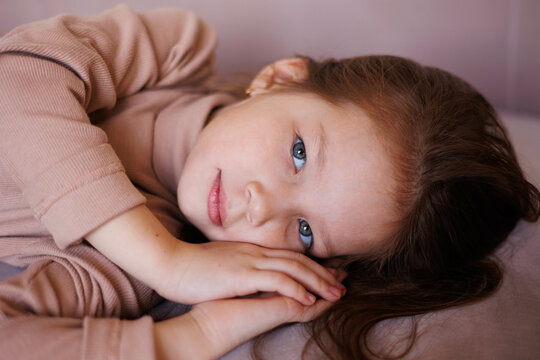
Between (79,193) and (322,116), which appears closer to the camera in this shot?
(79,193)

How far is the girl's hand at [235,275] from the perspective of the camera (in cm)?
72

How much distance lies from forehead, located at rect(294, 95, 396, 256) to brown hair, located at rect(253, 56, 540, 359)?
28 mm

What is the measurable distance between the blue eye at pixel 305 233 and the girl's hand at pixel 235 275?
61 millimetres

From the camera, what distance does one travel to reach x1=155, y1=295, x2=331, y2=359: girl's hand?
25.2 inches

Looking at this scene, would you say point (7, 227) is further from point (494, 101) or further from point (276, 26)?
point (494, 101)

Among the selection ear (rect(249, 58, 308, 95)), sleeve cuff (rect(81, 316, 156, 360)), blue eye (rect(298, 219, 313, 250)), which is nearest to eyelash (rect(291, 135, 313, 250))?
blue eye (rect(298, 219, 313, 250))

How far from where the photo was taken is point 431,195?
0.86m

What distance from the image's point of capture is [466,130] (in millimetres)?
878

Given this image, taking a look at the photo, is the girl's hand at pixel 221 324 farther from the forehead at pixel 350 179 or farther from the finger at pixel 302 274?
the forehead at pixel 350 179

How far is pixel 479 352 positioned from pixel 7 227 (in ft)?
2.65

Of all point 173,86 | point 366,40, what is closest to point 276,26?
point 366,40

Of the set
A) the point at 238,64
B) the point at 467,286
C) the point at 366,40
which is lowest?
the point at 467,286

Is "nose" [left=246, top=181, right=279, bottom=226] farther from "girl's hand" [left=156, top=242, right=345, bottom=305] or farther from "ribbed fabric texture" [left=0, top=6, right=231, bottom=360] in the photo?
"ribbed fabric texture" [left=0, top=6, right=231, bottom=360]

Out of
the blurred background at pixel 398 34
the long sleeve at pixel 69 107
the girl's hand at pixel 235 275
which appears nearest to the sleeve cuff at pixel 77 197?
the long sleeve at pixel 69 107
